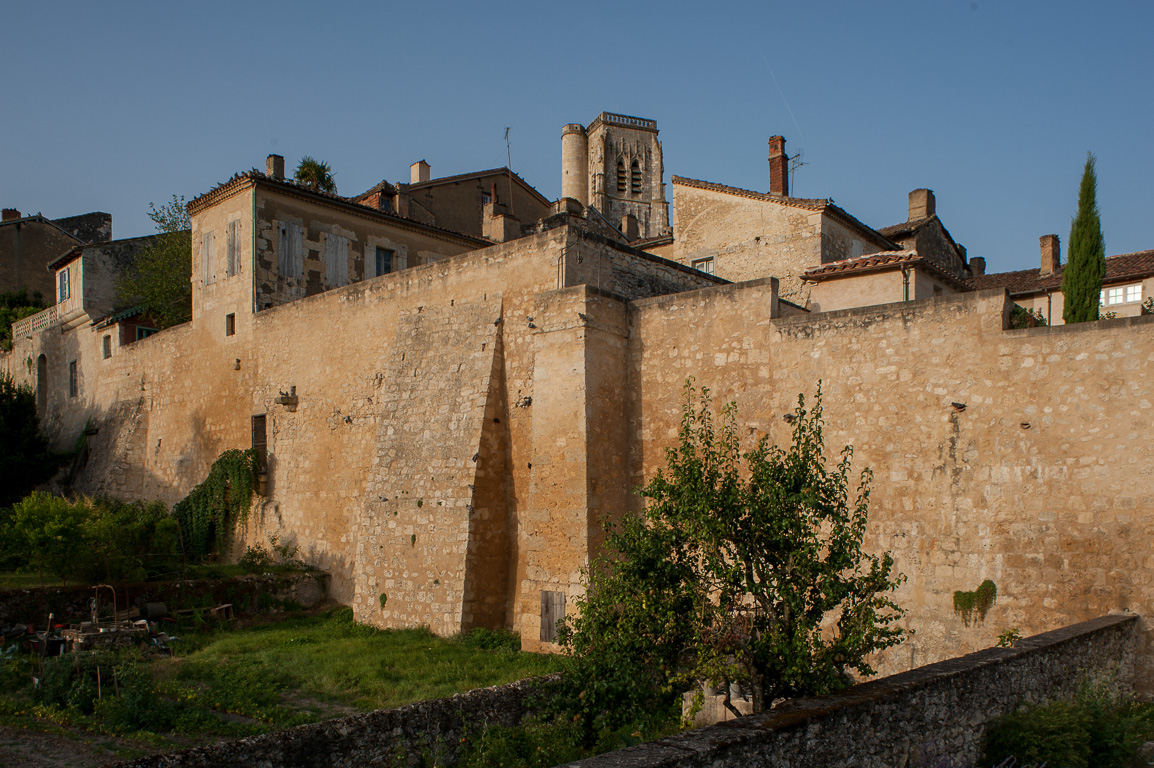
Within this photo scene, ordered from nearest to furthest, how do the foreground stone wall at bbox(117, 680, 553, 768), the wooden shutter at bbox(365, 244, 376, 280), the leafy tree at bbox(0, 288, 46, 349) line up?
the foreground stone wall at bbox(117, 680, 553, 768), the wooden shutter at bbox(365, 244, 376, 280), the leafy tree at bbox(0, 288, 46, 349)

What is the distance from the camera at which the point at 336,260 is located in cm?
2191

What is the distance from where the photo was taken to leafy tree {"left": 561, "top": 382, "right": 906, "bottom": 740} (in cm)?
654

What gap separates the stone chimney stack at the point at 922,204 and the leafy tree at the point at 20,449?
89.9 ft

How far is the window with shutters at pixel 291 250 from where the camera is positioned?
2086 cm

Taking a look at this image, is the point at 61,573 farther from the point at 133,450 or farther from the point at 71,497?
the point at 71,497

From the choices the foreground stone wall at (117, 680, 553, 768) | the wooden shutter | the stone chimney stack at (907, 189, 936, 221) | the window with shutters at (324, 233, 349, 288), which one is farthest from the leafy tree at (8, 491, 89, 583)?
the stone chimney stack at (907, 189, 936, 221)

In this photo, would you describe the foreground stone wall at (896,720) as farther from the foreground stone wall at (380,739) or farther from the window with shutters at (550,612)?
the window with shutters at (550,612)

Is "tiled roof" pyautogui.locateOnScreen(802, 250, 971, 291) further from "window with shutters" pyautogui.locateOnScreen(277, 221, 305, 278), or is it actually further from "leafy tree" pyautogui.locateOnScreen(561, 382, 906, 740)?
"window with shutters" pyautogui.locateOnScreen(277, 221, 305, 278)

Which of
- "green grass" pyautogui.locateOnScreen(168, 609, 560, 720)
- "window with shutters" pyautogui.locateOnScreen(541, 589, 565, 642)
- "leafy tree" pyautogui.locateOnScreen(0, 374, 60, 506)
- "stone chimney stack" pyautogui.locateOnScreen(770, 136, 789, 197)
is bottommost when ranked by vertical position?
"green grass" pyautogui.locateOnScreen(168, 609, 560, 720)

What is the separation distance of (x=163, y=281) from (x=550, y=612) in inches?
783

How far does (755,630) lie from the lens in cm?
675

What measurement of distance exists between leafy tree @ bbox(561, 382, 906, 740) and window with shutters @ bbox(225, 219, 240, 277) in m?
16.6

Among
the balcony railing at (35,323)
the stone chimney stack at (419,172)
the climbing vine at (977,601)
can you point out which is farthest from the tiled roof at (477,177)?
the climbing vine at (977,601)

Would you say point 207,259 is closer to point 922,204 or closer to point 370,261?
point 370,261
